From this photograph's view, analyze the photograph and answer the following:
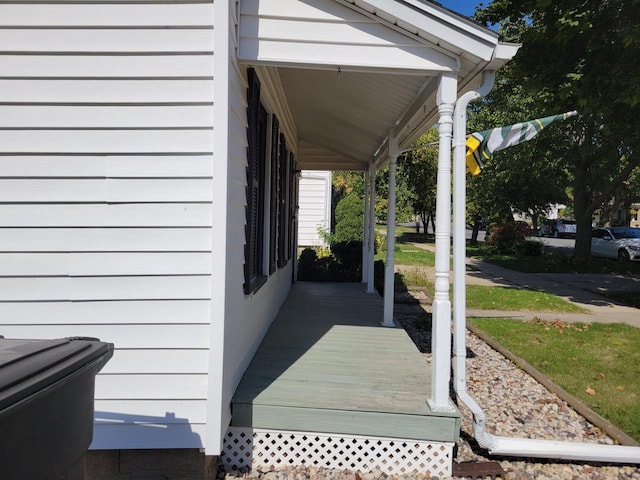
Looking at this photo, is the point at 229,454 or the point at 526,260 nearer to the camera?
the point at 229,454

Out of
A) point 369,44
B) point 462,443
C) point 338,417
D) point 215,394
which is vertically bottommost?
point 462,443

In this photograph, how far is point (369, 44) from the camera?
3.02m

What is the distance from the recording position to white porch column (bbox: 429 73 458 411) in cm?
307

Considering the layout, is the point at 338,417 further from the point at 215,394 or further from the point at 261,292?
the point at 261,292

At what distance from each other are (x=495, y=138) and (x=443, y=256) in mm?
1385

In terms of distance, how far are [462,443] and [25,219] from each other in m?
3.47

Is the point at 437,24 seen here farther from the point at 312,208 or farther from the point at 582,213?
the point at 582,213

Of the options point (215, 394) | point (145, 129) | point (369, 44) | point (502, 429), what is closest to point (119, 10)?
point (145, 129)

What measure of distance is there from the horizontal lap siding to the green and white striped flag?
227 centimetres

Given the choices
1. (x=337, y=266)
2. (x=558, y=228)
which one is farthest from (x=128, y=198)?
(x=558, y=228)

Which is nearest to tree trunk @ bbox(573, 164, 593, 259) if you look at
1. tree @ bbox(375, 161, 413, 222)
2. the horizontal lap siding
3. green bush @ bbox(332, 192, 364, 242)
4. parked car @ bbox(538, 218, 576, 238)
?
tree @ bbox(375, 161, 413, 222)

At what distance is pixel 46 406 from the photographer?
157cm

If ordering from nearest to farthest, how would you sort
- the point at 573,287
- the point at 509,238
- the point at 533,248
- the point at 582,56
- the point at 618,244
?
the point at 582,56 → the point at 573,287 → the point at 618,244 → the point at 533,248 → the point at 509,238

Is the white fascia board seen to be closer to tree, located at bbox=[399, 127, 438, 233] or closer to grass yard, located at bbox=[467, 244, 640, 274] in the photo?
grass yard, located at bbox=[467, 244, 640, 274]
